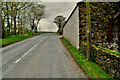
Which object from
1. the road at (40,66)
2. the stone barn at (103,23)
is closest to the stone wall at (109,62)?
the road at (40,66)

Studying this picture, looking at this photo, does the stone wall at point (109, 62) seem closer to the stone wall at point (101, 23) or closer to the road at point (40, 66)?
the road at point (40, 66)

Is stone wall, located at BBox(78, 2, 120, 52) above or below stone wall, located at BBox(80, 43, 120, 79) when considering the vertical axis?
above

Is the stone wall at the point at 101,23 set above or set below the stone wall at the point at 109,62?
above

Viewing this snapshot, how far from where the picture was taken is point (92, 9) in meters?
9.41

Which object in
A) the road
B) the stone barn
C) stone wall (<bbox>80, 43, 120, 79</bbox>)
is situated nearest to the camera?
stone wall (<bbox>80, 43, 120, 79</bbox>)

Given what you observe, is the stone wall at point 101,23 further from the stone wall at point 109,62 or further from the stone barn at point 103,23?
the stone wall at point 109,62

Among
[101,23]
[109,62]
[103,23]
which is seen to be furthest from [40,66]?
[103,23]

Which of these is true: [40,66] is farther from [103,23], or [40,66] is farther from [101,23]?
[103,23]

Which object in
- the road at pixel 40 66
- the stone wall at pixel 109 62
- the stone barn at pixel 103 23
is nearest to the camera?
the stone wall at pixel 109 62

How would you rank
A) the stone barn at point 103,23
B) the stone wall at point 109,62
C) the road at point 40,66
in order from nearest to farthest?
the stone wall at point 109,62
the road at point 40,66
the stone barn at point 103,23

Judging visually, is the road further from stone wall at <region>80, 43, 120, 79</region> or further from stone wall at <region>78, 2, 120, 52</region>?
stone wall at <region>78, 2, 120, 52</region>

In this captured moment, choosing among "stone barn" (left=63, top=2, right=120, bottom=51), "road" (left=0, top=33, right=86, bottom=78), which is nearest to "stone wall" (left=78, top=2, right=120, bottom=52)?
"stone barn" (left=63, top=2, right=120, bottom=51)

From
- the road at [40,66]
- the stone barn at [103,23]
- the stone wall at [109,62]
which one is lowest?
the road at [40,66]

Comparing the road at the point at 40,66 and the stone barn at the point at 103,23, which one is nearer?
the road at the point at 40,66
